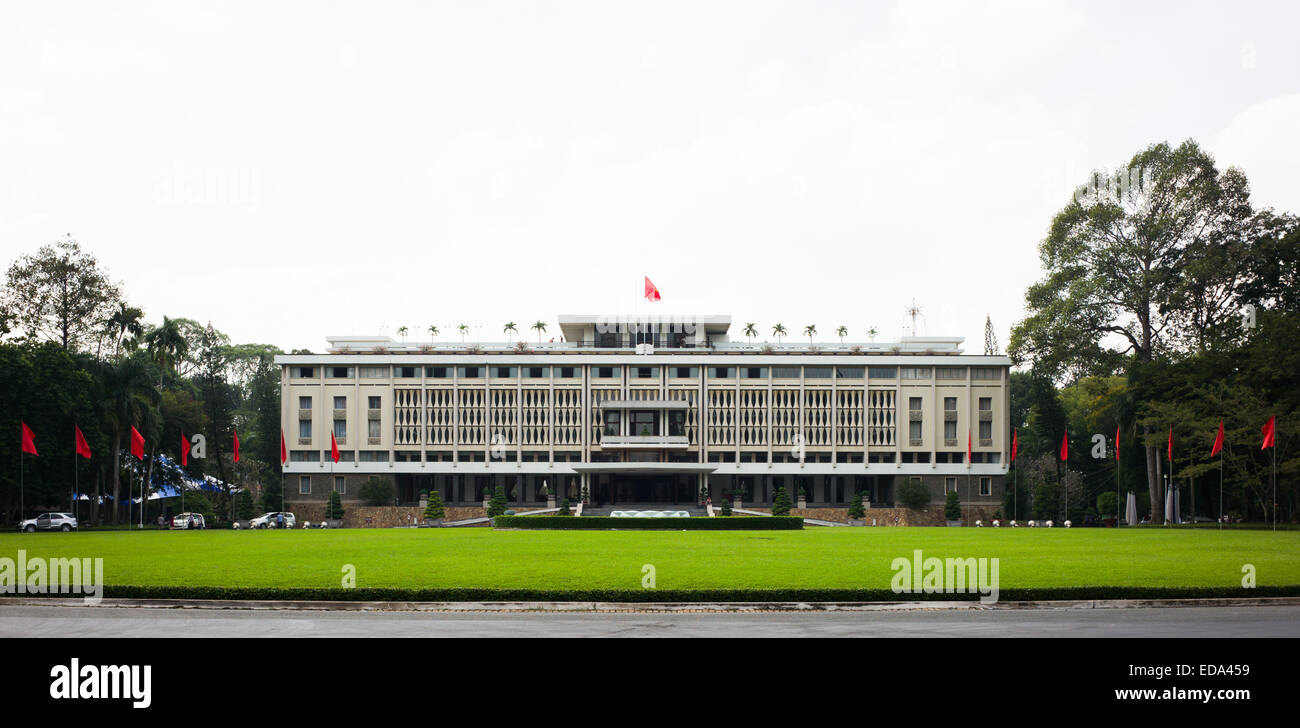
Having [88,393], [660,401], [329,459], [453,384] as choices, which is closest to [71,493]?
[88,393]

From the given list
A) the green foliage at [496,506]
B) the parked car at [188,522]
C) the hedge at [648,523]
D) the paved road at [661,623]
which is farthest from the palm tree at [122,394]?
the paved road at [661,623]

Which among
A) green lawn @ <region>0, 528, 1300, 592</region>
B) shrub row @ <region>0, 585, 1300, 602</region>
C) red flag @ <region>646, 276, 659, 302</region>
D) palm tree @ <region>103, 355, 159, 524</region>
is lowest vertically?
green lawn @ <region>0, 528, 1300, 592</region>

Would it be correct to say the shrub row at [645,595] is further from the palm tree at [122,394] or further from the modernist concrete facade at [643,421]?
the modernist concrete facade at [643,421]

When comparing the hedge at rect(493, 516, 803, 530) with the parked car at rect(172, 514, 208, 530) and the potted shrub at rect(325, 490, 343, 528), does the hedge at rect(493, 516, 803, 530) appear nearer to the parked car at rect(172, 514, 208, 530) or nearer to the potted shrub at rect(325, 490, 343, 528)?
the parked car at rect(172, 514, 208, 530)

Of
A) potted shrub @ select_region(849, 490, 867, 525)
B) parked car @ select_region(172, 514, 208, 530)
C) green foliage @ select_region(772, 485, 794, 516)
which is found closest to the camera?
green foliage @ select_region(772, 485, 794, 516)

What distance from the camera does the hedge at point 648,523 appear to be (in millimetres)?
63312

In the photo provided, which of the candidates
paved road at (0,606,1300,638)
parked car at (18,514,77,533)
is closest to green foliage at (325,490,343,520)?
parked car at (18,514,77,533)

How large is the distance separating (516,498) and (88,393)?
40304 millimetres

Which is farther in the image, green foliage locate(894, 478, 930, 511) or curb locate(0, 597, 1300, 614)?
green foliage locate(894, 478, 930, 511)

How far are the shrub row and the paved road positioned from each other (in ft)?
2.81

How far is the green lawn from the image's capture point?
24609 mm

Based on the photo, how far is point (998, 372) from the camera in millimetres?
98812

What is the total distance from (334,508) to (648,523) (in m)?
36.0
